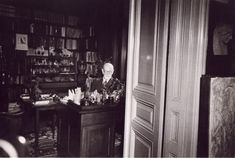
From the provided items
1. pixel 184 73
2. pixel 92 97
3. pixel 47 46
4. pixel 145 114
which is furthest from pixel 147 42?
pixel 47 46

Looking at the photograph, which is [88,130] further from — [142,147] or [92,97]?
[142,147]


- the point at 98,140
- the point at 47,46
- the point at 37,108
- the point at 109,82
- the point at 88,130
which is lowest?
the point at 98,140

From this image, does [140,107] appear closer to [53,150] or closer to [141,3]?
[141,3]

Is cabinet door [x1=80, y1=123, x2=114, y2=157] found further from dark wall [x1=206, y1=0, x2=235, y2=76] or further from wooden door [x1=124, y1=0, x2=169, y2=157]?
dark wall [x1=206, y1=0, x2=235, y2=76]

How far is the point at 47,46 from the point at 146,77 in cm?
458

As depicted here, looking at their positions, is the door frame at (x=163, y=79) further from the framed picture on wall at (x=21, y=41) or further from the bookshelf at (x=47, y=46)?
the framed picture on wall at (x=21, y=41)

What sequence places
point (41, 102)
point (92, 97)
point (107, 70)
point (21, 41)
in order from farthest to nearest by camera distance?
point (21, 41)
point (107, 70)
point (41, 102)
point (92, 97)

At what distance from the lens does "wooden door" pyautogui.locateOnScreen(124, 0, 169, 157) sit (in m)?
2.18

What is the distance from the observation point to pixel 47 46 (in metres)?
6.37

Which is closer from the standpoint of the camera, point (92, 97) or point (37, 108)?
point (92, 97)

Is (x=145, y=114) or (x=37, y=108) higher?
(x=145, y=114)

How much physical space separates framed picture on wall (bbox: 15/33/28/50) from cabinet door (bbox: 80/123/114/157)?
361 centimetres

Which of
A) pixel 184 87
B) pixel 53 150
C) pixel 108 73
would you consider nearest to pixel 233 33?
pixel 184 87

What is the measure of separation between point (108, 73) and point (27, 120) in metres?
2.04
